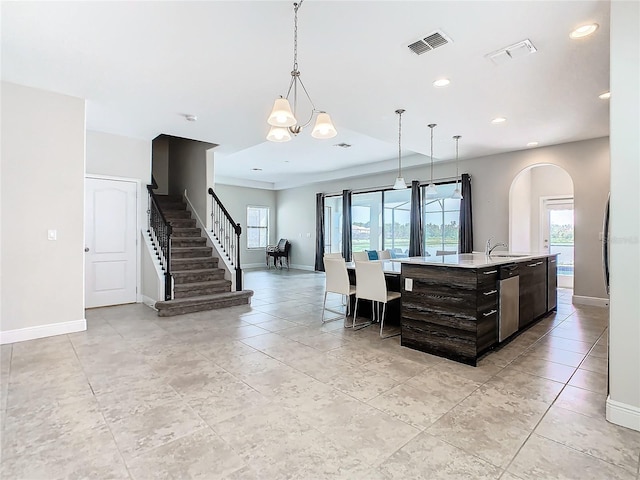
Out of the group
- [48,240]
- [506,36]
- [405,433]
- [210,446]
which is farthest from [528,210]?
[48,240]

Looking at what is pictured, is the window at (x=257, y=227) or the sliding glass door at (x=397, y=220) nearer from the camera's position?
the sliding glass door at (x=397, y=220)

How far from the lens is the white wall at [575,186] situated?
5707 millimetres

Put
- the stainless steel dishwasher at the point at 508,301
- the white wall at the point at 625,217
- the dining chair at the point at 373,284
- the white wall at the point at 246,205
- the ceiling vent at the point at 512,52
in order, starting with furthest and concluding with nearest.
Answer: the white wall at the point at 246,205 → the dining chair at the point at 373,284 → the stainless steel dishwasher at the point at 508,301 → the ceiling vent at the point at 512,52 → the white wall at the point at 625,217

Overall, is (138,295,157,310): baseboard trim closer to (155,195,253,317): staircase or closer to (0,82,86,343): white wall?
(155,195,253,317): staircase

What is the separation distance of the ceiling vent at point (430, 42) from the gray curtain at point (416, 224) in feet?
17.2

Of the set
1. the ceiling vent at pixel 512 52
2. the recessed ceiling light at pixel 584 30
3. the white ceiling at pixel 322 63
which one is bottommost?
the recessed ceiling light at pixel 584 30

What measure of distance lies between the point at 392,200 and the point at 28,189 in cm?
753

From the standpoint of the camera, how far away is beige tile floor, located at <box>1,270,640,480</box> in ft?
5.81

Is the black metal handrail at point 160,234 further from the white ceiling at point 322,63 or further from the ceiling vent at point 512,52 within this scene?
the ceiling vent at point 512,52

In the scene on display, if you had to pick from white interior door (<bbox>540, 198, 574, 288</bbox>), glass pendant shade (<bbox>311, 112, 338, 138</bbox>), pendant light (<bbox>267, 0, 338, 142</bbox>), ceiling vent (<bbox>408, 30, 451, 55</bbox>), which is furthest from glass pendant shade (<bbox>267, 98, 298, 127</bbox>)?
white interior door (<bbox>540, 198, 574, 288</bbox>)

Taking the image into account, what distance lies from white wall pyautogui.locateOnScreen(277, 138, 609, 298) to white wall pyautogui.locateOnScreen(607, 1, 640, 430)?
441 cm

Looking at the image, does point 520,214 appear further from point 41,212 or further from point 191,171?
point 41,212

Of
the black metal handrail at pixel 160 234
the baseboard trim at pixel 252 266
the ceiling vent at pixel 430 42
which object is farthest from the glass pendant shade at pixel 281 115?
the baseboard trim at pixel 252 266

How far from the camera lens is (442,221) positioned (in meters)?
8.01
